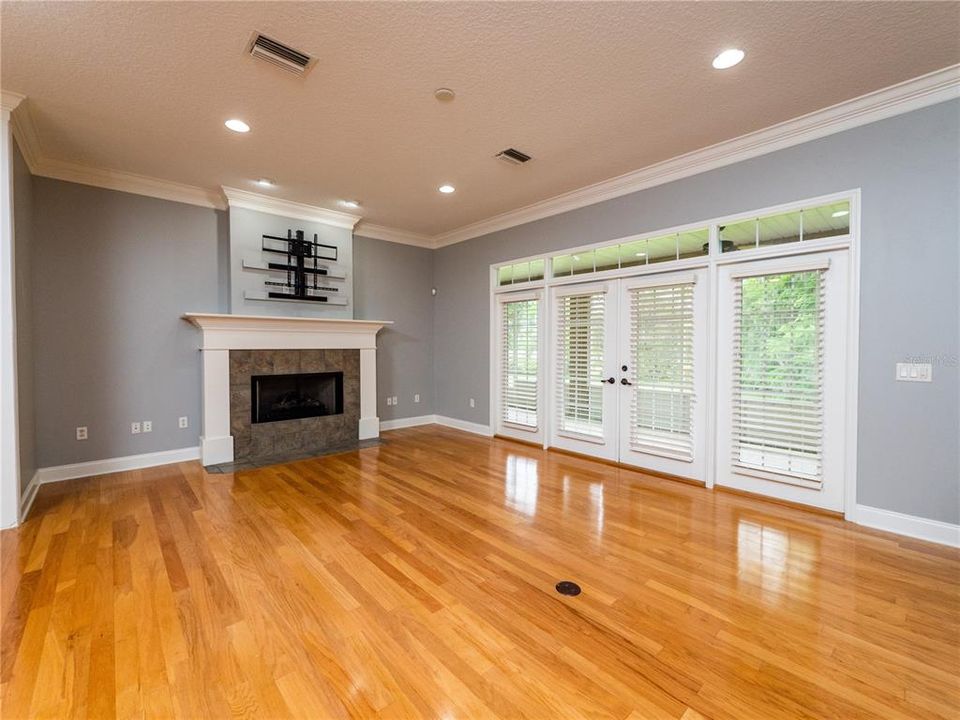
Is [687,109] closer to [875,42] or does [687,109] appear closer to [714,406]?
[875,42]

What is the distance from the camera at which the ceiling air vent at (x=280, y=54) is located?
7.82 feet

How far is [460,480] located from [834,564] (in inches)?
109

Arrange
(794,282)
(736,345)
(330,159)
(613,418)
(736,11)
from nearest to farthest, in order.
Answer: (736,11), (794,282), (736,345), (330,159), (613,418)

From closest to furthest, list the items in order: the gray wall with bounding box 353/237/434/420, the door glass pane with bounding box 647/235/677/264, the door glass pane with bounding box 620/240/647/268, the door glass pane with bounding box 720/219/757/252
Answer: the door glass pane with bounding box 720/219/757/252, the door glass pane with bounding box 647/235/677/264, the door glass pane with bounding box 620/240/647/268, the gray wall with bounding box 353/237/434/420

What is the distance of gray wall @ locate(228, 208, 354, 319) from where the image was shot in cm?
483

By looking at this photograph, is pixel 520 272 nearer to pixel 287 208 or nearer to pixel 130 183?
pixel 287 208

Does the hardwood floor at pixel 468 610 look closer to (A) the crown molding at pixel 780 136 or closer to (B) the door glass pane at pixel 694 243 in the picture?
(B) the door glass pane at pixel 694 243

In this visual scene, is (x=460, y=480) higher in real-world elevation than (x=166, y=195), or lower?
lower

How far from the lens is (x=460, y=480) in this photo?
4012 mm

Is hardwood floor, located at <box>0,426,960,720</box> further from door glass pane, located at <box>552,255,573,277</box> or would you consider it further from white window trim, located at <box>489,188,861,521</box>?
door glass pane, located at <box>552,255,573,277</box>

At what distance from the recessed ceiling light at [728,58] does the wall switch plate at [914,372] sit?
2.31 metres

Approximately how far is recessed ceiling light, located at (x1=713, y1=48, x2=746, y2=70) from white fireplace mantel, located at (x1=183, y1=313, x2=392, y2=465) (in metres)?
4.46

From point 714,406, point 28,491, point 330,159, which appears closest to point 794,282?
point 714,406

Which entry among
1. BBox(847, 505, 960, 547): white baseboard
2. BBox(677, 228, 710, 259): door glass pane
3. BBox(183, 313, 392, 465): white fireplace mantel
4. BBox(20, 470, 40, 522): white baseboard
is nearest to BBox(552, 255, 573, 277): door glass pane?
BBox(677, 228, 710, 259): door glass pane
